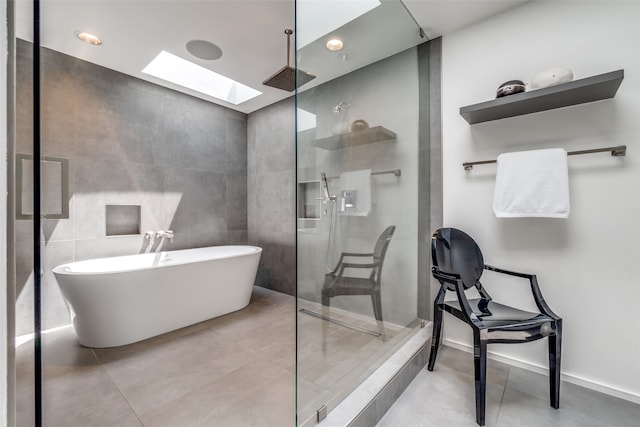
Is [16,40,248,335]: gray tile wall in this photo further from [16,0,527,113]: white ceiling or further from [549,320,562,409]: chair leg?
[549,320,562,409]: chair leg

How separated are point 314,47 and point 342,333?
1558mm

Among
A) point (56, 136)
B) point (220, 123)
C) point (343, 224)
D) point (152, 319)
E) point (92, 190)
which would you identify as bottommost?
Answer: point (152, 319)

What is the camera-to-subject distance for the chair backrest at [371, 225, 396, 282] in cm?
191

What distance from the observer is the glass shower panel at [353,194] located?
54.9 inches

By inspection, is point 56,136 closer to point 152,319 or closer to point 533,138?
point 152,319

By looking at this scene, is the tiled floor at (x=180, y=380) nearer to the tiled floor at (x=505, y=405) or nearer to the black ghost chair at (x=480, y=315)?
the tiled floor at (x=505, y=405)

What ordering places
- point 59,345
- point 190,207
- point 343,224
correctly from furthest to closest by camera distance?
point 190,207
point 59,345
point 343,224

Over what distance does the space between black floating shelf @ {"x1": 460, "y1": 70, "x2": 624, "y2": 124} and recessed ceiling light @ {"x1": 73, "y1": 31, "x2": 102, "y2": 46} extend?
9.51ft

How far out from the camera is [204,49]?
2.52 metres

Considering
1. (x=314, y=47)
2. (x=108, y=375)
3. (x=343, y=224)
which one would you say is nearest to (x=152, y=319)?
(x=108, y=375)

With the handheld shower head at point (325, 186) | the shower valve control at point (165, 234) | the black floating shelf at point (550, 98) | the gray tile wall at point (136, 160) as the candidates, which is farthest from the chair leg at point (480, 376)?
the shower valve control at point (165, 234)

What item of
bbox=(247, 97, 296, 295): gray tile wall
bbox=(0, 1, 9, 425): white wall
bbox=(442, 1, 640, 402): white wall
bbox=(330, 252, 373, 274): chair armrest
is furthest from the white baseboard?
bbox=(0, 1, 9, 425): white wall

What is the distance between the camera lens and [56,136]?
8.03 feet

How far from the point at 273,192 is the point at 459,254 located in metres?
2.43
